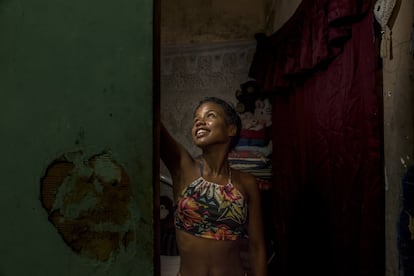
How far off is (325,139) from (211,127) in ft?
2.14

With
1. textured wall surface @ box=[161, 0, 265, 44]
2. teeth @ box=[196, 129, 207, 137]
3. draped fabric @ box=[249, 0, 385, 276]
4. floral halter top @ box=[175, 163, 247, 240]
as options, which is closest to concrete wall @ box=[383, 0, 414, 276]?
draped fabric @ box=[249, 0, 385, 276]

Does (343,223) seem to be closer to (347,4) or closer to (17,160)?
(347,4)

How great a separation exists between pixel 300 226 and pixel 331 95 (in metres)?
0.94

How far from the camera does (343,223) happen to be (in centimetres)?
160

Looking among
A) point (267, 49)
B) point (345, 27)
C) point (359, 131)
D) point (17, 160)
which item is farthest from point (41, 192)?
point (267, 49)

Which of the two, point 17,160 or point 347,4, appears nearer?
point 17,160

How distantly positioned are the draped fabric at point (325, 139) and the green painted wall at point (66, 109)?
92cm

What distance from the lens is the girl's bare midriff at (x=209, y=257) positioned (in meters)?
Answer: 1.50

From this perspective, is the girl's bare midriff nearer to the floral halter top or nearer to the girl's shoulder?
the floral halter top

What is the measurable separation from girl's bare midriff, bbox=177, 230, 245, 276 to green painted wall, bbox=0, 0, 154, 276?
0.88 metres

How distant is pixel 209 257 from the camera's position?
1.50m

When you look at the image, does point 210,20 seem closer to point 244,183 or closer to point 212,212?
point 244,183

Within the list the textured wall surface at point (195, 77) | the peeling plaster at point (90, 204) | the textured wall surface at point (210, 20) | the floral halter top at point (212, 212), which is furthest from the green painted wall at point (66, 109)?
the textured wall surface at point (210, 20)

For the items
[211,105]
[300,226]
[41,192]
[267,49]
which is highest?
[267,49]
